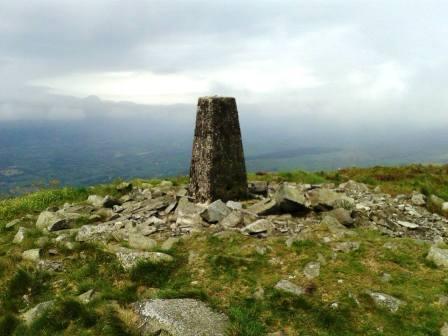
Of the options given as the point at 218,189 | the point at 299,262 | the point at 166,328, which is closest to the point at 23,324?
the point at 166,328

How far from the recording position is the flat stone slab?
7.92 metres

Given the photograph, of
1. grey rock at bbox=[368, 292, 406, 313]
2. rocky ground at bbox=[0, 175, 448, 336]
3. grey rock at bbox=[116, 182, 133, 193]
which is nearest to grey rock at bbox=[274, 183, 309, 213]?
rocky ground at bbox=[0, 175, 448, 336]

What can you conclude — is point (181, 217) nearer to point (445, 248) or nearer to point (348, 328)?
point (348, 328)

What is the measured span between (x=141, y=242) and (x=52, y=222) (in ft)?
16.3

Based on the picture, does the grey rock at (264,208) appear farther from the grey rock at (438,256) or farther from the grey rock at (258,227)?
the grey rock at (438,256)

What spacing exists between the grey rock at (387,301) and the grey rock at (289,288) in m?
1.60

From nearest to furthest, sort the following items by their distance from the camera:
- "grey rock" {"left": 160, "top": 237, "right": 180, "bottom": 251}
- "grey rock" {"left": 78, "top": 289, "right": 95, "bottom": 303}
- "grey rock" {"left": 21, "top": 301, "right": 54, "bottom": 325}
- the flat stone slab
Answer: the flat stone slab
"grey rock" {"left": 21, "top": 301, "right": 54, "bottom": 325}
"grey rock" {"left": 78, "top": 289, "right": 95, "bottom": 303}
"grey rock" {"left": 160, "top": 237, "right": 180, "bottom": 251}

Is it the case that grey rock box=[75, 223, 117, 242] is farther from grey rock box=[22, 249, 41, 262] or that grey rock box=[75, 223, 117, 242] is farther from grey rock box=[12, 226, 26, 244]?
grey rock box=[12, 226, 26, 244]

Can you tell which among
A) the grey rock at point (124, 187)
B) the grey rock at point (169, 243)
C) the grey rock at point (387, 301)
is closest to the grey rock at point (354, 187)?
the grey rock at point (169, 243)

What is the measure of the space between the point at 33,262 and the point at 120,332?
206 inches

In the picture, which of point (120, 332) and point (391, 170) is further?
point (391, 170)

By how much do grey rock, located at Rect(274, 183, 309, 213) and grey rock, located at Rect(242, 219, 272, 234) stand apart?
1847 millimetres

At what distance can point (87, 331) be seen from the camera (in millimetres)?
8336

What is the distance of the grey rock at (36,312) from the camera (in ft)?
29.9
